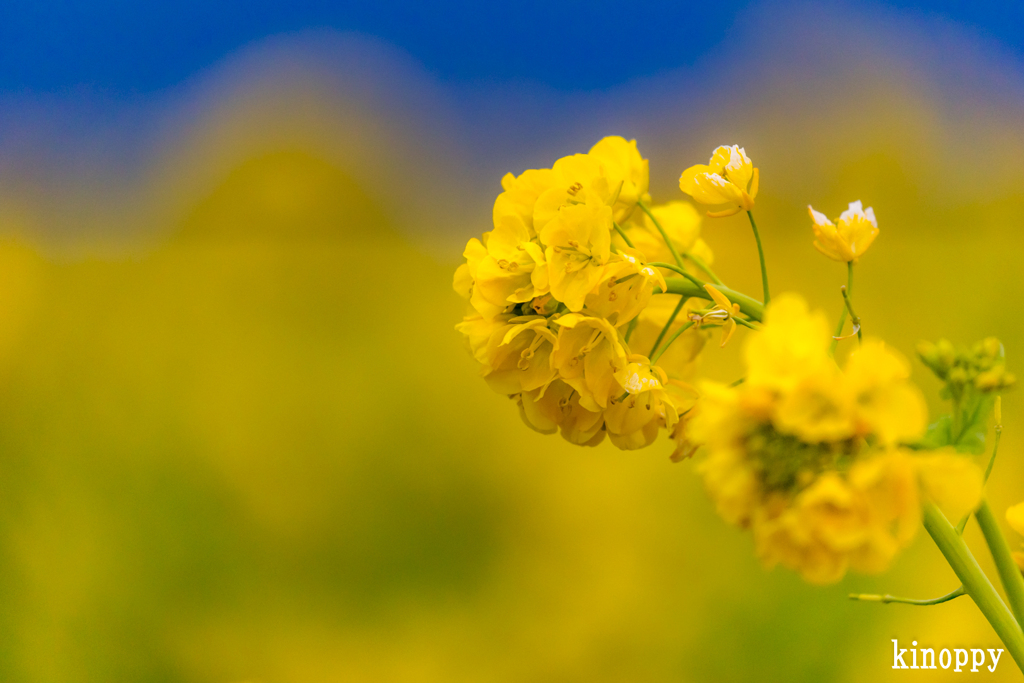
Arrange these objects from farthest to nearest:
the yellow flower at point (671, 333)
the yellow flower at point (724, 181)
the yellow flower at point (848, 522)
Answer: the yellow flower at point (671, 333)
the yellow flower at point (724, 181)
the yellow flower at point (848, 522)

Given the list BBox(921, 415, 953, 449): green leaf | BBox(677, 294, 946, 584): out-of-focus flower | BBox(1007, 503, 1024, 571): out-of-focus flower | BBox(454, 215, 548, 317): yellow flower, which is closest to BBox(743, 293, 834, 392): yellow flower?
BBox(677, 294, 946, 584): out-of-focus flower

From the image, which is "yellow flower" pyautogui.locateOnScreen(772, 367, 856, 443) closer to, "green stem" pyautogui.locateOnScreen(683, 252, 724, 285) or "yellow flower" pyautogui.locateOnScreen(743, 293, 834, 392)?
"yellow flower" pyautogui.locateOnScreen(743, 293, 834, 392)

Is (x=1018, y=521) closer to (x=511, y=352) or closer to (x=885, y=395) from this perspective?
(x=885, y=395)

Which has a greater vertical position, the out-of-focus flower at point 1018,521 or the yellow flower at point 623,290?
the yellow flower at point 623,290

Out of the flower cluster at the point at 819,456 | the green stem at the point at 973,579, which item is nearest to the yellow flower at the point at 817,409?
the flower cluster at the point at 819,456

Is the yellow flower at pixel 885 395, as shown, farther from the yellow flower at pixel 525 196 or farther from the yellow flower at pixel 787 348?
the yellow flower at pixel 525 196

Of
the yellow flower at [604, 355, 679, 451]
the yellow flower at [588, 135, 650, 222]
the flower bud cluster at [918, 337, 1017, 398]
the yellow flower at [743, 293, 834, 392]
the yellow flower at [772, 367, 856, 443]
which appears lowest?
the yellow flower at [772, 367, 856, 443]

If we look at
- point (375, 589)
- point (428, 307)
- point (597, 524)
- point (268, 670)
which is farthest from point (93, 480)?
point (597, 524)
